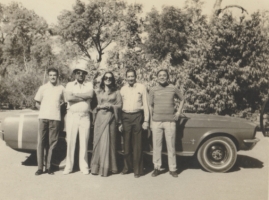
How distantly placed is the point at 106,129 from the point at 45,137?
100cm

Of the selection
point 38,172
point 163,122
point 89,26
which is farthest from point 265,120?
point 89,26

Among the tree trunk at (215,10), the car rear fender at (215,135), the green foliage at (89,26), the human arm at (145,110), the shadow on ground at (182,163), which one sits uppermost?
the green foliage at (89,26)

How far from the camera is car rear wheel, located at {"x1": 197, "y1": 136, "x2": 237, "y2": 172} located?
4.91 metres

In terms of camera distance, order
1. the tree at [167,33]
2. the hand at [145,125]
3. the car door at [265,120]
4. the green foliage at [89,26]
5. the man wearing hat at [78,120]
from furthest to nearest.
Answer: the tree at [167,33] → the green foliage at [89,26] → the car door at [265,120] → the man wearing hat at [78,120] → the hand at [145,125]

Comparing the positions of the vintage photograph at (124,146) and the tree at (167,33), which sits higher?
the tree at (167,33)

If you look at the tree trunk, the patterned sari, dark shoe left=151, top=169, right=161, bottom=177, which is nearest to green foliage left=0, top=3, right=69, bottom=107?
the tree trunk

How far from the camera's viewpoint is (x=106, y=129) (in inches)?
184

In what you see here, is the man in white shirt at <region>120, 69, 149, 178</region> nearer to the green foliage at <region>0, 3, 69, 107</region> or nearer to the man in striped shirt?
the man in striped shirt

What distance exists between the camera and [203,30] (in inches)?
395

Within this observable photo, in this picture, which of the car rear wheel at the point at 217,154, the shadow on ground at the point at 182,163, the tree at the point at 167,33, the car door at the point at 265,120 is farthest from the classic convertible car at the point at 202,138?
the tree at the point at 167,33

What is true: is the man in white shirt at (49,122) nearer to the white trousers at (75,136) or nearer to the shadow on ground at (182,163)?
the white trousers at (75,136)

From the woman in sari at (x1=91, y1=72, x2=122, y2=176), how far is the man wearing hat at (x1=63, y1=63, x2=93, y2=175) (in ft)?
0.57

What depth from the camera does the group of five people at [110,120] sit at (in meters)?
4.65

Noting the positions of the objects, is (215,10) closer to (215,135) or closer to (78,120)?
(215,135)
